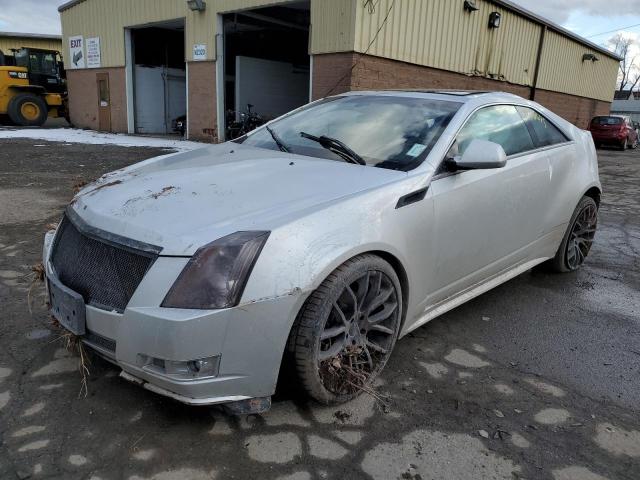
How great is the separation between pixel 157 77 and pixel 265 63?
442 centimetres

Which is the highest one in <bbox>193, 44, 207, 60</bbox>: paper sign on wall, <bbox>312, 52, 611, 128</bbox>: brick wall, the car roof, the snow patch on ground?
<bbox>193, 44, 207, 60</bbox>: paper sign on wall

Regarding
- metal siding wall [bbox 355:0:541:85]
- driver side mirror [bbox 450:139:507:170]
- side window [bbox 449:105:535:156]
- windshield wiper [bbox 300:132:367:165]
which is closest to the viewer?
driver side mirror [bbox 450:139:507:170]

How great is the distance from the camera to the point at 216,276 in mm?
2025

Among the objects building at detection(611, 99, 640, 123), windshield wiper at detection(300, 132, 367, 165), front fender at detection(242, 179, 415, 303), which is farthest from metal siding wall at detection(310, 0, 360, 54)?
building at detection(611, 99, 640, 123)

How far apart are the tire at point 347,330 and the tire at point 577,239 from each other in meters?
2.29

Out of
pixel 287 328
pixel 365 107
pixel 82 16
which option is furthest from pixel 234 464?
pixel 82 16

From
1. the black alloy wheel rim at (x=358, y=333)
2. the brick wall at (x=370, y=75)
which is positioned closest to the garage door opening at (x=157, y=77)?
the brick wall at (x=370, y=75)

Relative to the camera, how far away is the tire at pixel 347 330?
2248mm

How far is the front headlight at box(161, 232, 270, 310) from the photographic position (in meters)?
2.01

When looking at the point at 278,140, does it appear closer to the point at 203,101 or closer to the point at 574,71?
the point at 203,101

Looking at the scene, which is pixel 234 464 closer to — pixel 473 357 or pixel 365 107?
pixel 473 357

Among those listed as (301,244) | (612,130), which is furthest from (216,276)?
(612,130)

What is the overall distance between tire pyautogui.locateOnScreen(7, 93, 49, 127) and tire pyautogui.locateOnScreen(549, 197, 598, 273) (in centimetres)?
2084

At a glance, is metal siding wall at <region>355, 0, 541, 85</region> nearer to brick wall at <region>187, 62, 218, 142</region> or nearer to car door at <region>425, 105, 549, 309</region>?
brick wall at <region>187, 62, 218, 142</region>
